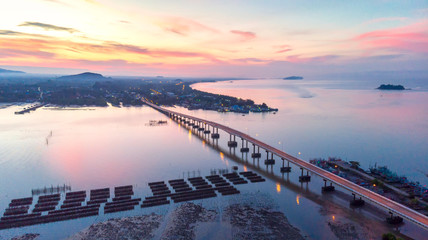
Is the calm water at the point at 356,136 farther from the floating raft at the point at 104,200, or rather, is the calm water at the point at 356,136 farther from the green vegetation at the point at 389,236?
the floating raft at the point at 104,200

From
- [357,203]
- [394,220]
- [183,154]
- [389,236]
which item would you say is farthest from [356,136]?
[389,236]

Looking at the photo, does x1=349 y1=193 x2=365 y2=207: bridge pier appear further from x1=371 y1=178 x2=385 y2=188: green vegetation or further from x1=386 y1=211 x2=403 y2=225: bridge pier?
x1=371 y1=178 x2=385 y2=188: green vegetation

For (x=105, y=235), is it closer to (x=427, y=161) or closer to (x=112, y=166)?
(x=112, y=166)

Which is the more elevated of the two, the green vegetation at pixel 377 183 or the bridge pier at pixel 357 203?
the green vegetation at pixel 377 183

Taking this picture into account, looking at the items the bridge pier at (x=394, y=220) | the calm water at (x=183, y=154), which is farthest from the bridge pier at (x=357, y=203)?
the bridge pier at (x=394, y=220)

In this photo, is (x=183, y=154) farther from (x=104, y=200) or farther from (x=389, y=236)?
(x=389, y=236)

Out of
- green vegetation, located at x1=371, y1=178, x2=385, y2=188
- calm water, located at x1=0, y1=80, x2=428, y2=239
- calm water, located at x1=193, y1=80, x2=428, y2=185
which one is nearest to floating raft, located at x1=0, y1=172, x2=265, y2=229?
calm water, located at x1=0, y1=80, x2=428, y2=239
